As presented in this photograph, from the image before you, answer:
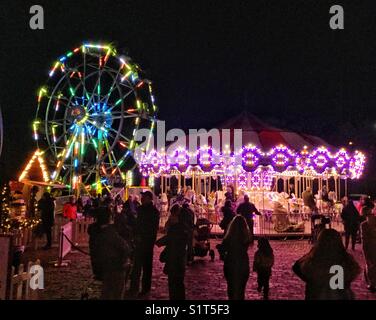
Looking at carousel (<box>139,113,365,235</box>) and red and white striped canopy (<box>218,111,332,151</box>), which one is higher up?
red and white striped canopy (<box>218,111,332,151</box>)

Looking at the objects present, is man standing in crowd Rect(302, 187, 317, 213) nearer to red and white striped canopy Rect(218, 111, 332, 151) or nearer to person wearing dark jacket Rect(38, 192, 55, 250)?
red and white striped canopy Rect(218, 111, 332, 151)

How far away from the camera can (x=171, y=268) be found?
564 centimetres

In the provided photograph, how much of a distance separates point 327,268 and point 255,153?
32.7 ft

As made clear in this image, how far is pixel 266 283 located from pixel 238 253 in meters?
1.32

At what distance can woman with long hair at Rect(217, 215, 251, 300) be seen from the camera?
5418 mm

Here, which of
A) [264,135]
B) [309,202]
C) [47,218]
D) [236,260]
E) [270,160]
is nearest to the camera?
[236,260]

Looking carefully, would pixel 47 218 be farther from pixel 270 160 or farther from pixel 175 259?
pixel 270 160

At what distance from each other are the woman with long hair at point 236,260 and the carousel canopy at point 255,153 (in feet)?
28.5

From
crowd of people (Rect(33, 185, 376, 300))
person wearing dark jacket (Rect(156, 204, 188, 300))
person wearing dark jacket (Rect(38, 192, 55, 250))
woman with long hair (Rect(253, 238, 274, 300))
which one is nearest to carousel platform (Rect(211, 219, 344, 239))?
person wearing dark jacket (Rect(38, 192, 55, 250))

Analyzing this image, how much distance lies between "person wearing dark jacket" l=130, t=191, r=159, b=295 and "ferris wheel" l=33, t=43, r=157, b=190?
14478mm

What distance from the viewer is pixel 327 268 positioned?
4.17 metres

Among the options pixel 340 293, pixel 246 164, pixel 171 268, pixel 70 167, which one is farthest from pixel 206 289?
pixel 70 167

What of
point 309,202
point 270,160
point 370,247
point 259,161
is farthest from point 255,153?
point 370,247
